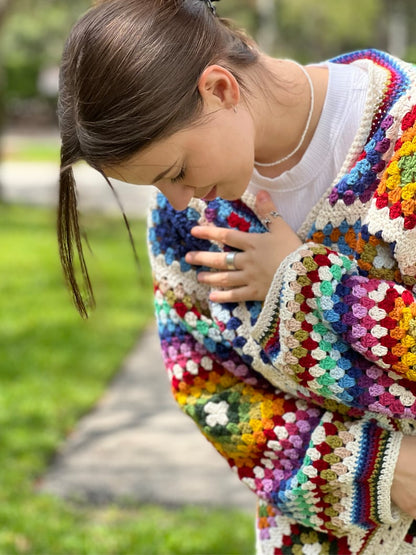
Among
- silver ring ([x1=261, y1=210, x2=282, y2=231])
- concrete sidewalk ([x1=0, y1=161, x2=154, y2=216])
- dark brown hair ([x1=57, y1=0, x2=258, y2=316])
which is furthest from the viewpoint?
concrete sidewalk ([x1=0, y1=161, x2=154, y2=216])

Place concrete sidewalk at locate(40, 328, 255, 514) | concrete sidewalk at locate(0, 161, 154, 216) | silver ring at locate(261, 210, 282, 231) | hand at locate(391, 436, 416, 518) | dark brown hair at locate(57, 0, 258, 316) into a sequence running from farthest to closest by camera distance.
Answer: concrete sidewalk at locate(0, 161, 154, 216) < concrete sidewalk at locate(40, 328, 255, 514) < silver ring at locate(261, 210, 282, 231) < hand at locate(391, 436, 416, 518) < dark brown hair at locate(57, 0, 258, 316)

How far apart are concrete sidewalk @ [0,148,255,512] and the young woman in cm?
206

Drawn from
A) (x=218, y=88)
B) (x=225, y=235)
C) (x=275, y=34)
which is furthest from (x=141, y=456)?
(x=275, y=34)

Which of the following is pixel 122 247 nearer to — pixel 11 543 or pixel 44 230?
pixel 44 230

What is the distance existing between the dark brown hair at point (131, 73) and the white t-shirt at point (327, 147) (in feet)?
0.79

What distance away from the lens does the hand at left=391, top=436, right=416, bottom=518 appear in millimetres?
1615

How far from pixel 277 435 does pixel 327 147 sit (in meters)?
0.59

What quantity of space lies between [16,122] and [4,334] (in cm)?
2353

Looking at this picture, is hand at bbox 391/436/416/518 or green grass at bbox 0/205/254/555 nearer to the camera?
hand at bbox 391/436/416/518

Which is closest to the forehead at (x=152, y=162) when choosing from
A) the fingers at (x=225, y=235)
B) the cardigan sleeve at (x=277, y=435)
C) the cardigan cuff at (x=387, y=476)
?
the fingers at (x=225, y=235)

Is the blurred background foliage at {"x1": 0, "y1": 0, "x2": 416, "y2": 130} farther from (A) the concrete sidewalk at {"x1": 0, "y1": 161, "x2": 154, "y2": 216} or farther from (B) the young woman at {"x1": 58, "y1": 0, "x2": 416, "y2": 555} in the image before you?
(B) the young woman at {"x1": 58, "y1": 0, "x2": 416, "y2": 555}

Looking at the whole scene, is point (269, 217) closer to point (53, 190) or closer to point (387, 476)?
point (387, 476)

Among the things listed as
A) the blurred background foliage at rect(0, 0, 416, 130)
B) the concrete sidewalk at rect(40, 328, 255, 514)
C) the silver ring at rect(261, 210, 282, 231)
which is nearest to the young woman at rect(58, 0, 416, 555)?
the silver ring at rect(261, 210, 282, 231)

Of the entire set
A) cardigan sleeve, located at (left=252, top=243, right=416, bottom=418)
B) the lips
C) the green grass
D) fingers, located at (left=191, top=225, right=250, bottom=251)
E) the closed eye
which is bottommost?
the green grass
